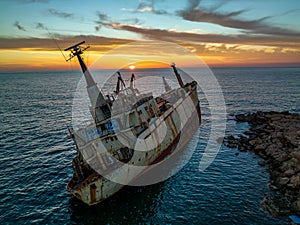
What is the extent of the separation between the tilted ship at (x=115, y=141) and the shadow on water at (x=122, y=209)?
804 mm

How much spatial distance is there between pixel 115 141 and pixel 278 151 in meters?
22.4

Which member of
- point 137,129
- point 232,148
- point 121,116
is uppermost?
point 121,116

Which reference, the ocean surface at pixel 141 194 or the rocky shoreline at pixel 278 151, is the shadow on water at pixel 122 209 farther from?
the rocky shoreline at pixel 278 151

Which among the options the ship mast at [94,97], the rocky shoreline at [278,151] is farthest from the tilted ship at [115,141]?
the rocky shoreline at [278,151]

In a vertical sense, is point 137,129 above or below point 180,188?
above

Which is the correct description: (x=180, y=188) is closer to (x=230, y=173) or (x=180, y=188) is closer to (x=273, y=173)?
(x=230, y=173)

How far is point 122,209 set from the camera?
64.6 ft

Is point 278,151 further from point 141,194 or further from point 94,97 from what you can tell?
point 94,97

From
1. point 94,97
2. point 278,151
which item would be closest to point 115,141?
point 94,97

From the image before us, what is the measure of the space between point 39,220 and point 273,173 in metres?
25.1

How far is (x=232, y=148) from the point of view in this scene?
33.2 m

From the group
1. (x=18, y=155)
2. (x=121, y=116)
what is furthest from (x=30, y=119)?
(x=121, y=116)

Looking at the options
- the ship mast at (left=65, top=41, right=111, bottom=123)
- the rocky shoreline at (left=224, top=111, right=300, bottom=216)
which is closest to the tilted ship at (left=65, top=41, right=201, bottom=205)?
the ship mast at (left=65, top=41, right=111, bottom=123)

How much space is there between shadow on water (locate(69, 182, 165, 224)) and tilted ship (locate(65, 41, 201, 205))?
0.80 metres
